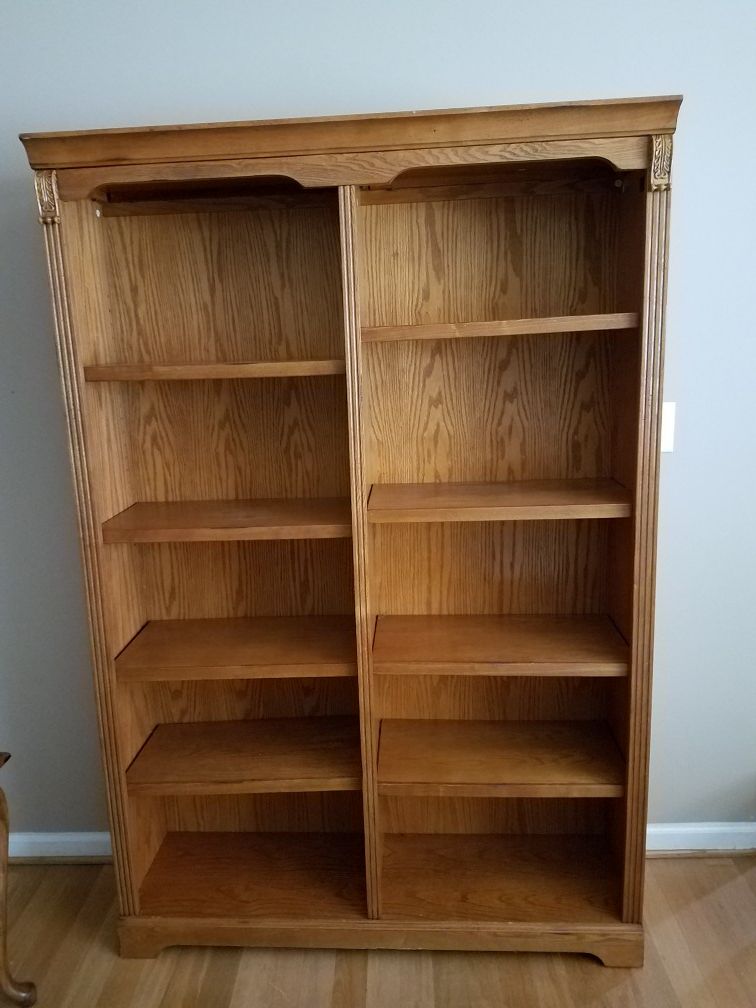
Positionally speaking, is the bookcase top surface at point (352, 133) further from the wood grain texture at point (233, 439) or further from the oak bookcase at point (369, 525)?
the wood grain texture at point (233, 439)

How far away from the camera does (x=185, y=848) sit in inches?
82.0

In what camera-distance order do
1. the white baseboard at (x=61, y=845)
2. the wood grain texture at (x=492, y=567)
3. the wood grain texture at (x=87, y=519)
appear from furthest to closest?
the white baseboard at (x=61, y=845) < the wood grain texture at (x=492, y=567) < the wood grain texture at (x=87, y=519)

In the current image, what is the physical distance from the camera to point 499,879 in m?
1.93

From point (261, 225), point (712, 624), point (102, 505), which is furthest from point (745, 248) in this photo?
point (102, 505)

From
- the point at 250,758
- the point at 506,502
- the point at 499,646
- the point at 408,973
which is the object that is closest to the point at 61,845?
the point at 250,758

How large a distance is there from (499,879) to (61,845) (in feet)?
4.44

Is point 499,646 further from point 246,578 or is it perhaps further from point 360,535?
point 246,578

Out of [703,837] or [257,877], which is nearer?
[257,877]

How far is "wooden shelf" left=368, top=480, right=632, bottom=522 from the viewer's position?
5.31ft

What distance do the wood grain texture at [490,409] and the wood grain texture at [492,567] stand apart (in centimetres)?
14

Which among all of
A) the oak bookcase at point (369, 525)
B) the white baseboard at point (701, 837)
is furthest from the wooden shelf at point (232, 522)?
the white baseboard at point (701, 837)

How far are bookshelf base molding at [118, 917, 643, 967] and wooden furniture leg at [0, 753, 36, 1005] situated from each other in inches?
9.2

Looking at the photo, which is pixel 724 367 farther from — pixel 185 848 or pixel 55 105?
pixel 185 848

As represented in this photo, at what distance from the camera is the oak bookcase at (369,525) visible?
1.64 m
